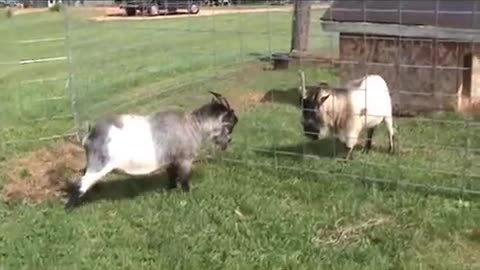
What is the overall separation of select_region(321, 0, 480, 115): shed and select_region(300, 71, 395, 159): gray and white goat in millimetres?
1723

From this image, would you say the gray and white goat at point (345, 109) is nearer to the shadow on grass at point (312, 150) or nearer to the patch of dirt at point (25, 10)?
the shadow on grass at point (312, 150)

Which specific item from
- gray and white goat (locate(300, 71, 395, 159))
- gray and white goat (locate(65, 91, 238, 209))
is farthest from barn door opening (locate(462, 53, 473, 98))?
gray and white goat (locate(65, 91, 238, 209))

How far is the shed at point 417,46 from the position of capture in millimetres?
9539

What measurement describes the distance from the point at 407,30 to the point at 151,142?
424cm

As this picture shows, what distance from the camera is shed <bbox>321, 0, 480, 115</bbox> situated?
9539 mm

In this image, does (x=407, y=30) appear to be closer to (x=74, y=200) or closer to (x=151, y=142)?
(x=151, y=142)

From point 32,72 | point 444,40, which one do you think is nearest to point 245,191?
point 444,40

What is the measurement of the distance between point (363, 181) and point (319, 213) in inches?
31.8

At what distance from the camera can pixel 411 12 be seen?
9.85 metres

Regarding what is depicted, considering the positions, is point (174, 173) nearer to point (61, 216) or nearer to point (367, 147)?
point (61, 216)

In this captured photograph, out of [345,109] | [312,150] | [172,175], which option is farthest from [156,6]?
[172,175]

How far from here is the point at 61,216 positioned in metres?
6.46

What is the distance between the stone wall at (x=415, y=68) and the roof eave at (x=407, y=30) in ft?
0.28

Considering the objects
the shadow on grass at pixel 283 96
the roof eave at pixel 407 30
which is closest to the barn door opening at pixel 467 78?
the roof eave at pixel 407 30
